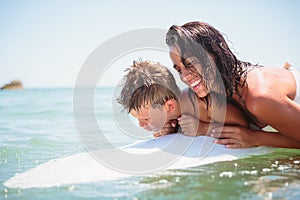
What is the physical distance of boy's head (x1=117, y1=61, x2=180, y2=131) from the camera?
3.49 metres

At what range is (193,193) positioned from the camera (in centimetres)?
212

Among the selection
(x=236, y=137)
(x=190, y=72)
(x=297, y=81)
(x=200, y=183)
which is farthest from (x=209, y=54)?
(x=200, y=183)

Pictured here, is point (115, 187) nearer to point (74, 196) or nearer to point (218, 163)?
point (74, 196)

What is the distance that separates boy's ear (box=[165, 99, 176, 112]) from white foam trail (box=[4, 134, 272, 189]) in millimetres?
268

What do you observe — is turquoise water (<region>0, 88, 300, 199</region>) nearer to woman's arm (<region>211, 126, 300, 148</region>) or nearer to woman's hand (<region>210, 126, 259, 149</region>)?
woman's arm (<region>211, 126, 300, 148</region>)

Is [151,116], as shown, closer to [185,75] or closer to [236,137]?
[185,75]

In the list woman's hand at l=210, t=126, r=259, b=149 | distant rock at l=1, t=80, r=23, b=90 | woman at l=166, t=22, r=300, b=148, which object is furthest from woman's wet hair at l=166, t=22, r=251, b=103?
distant rock at l=1, t=80, r=23, b=90

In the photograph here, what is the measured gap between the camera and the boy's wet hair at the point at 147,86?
3490 mm

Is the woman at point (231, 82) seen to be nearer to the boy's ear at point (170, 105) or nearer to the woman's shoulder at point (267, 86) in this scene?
the woman's shoulder at point (267, 86)

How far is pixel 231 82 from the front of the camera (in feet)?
10.8

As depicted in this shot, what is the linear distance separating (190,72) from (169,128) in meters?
0.69

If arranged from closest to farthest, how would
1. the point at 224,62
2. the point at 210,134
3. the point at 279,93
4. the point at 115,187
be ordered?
the point at 115,187
the point at 279,93
the point at 224,62
the point at 210,134

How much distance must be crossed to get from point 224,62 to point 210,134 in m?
0.69

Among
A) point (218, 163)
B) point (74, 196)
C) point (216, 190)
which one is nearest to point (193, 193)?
point (216, 190)
